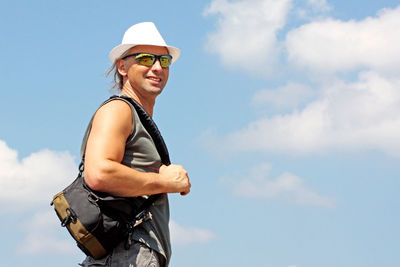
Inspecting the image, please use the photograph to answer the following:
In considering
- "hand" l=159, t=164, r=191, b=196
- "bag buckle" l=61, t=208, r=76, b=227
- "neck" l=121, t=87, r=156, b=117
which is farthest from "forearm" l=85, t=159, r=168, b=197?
"neck" l=121, t=87, r=156, b=117

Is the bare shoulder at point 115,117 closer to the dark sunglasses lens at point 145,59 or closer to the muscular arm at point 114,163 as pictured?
the muscular arm at point 114,163

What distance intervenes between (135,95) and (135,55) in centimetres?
40

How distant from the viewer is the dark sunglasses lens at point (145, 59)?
6.10 meters

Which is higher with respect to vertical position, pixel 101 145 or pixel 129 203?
pixel 101 145

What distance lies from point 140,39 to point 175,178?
1553 mm

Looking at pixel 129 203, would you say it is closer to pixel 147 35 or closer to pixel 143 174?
pixel 143 174

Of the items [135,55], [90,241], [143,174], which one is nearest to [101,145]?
[143,174]

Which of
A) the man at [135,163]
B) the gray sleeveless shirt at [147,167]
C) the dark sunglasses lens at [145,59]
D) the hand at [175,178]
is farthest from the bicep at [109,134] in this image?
the dark sunglasses lens at [145,59]

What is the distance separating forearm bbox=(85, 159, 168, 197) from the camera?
5.20m

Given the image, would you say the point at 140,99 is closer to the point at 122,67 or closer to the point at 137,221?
the point at 122,67

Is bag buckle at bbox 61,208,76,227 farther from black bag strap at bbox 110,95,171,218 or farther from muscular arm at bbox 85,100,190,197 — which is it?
black bag strap at bbox 110,95,171,218

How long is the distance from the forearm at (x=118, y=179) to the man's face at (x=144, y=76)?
1.00 meters

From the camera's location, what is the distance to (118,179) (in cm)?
523

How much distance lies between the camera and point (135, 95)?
6.11 meters
